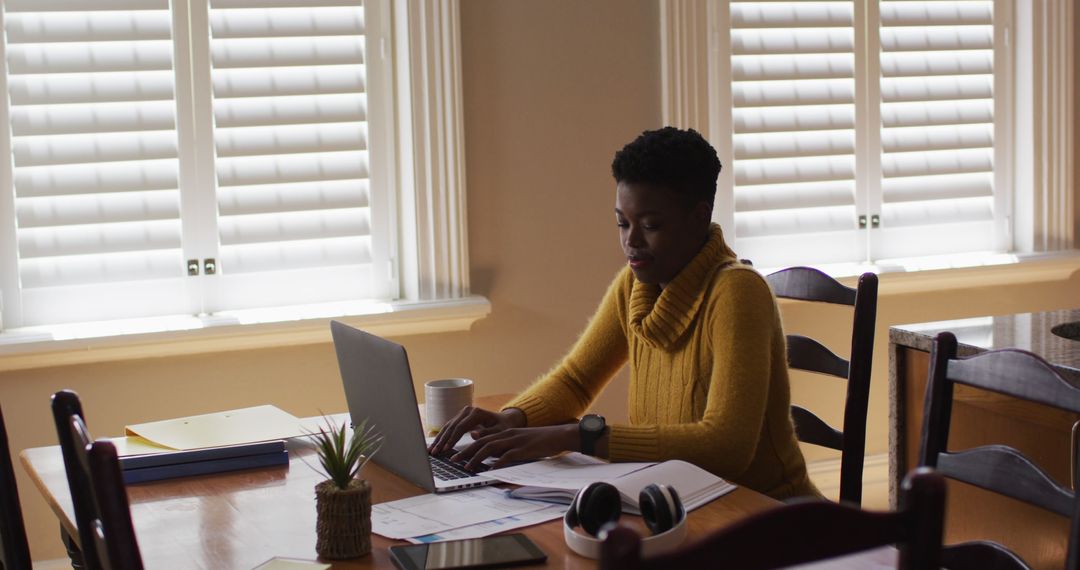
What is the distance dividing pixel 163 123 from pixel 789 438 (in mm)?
1892

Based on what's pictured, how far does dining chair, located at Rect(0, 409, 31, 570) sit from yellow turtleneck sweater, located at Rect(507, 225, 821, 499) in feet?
2.82

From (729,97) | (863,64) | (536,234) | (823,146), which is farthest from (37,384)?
(863,64)

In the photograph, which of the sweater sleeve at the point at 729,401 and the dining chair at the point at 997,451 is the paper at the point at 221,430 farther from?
the dining chair at the point at 997,451

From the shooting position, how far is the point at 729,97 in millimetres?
3496

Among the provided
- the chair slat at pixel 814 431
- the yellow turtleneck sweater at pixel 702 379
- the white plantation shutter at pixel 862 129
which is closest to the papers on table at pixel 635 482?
the yellow turtleneck sweater at pixel 702 379

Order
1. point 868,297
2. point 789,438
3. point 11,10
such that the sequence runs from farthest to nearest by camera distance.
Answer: point 11,10 < point 868,297 < point 789,438

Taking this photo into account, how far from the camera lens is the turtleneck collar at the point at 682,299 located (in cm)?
191

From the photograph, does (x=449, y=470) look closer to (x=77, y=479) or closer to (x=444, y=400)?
(x=444, y=400)

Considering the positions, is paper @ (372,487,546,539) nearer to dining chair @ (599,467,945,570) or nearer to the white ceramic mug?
the white ceramic mug

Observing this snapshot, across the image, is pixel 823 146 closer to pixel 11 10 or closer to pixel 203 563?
pixel 11 10

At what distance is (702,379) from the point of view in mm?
1917

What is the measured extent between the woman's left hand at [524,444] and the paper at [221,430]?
367mm

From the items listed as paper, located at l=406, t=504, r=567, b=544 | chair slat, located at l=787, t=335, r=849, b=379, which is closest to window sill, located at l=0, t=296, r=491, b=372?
chair slat, located at l=787, t=335, r=849, b=379

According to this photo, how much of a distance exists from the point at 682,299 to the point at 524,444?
0.40 metres
